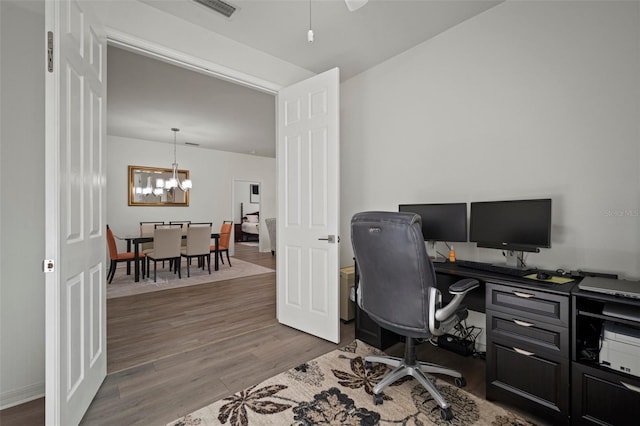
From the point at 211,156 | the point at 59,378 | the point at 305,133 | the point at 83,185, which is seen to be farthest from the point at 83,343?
the point at 211,156

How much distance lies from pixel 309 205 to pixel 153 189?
19.0ft

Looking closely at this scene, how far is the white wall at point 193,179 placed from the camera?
22.0 feet

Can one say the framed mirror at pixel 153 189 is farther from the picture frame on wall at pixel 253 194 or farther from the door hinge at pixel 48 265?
the door hinge at pixel 48 265

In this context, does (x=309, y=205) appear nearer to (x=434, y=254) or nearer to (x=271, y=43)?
(x=434, y=254)

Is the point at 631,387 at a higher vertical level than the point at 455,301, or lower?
lower

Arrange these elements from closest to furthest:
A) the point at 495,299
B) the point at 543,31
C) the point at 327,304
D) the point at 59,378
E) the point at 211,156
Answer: the point at 59,378, the point at 495,299, the point at 543,31, the point at 327,304, the point at 211,156

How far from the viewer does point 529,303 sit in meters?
1.69

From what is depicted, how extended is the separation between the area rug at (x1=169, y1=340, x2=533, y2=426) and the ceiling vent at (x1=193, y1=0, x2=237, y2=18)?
9.29ft

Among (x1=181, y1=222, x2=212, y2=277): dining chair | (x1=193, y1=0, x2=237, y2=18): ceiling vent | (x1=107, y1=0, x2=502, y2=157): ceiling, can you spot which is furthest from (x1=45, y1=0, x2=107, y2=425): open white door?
(x1=181, y1=222, x2=212, y2=277): dining chair

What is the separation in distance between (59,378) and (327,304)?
1.87 meters

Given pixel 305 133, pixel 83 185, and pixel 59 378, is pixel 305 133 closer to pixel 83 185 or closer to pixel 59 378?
pixel 83 185

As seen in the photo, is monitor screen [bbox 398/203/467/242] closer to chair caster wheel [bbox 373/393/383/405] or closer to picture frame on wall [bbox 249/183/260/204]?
chair caster wheel [bbox 373/393/383/405]

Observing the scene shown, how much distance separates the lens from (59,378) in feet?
4.51

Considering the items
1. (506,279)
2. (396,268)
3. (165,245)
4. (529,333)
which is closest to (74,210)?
(396,268)
